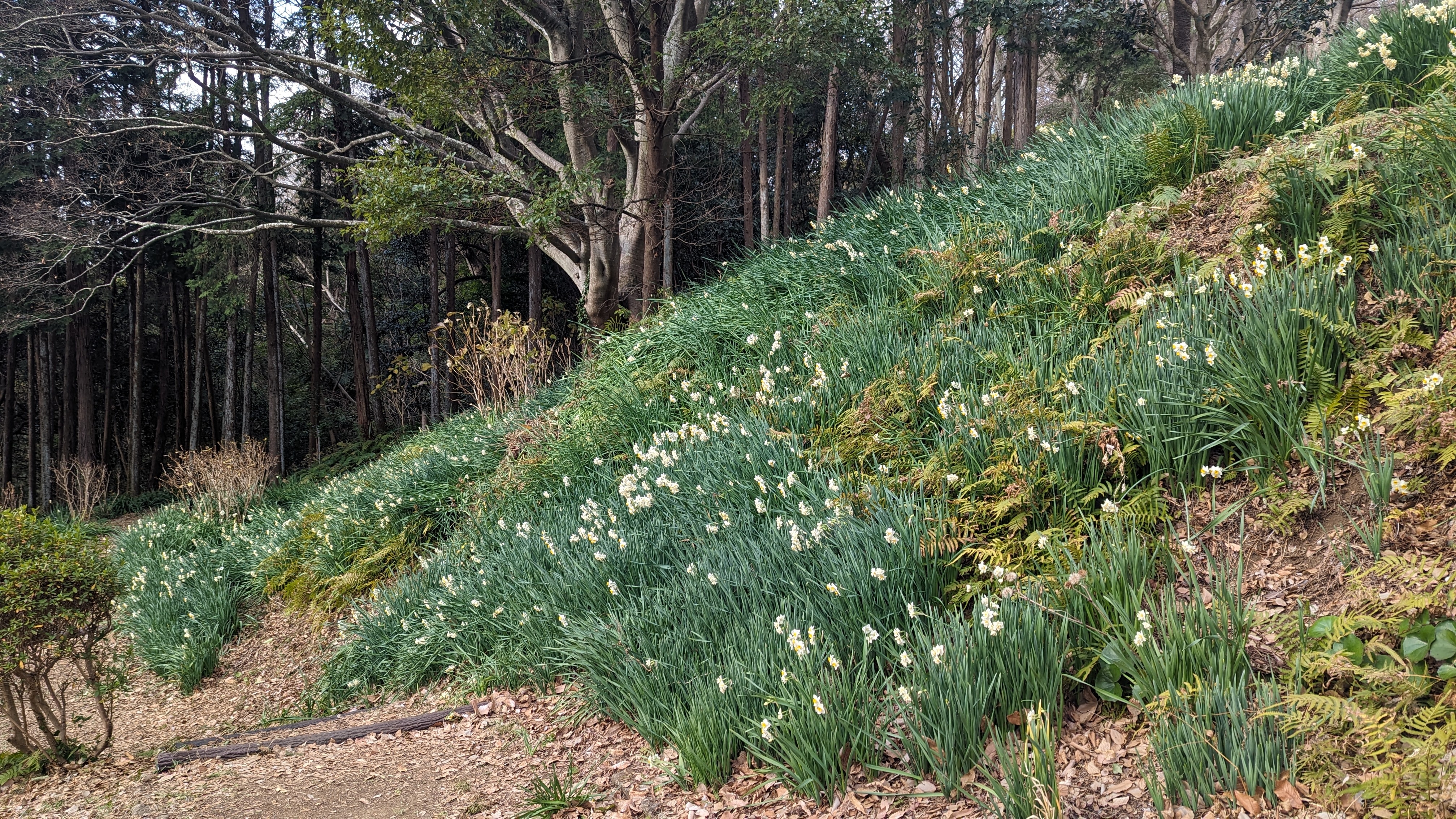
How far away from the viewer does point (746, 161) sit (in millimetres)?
13961

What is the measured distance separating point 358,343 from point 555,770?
16385 millimetres

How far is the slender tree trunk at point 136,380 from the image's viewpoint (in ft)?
63.3

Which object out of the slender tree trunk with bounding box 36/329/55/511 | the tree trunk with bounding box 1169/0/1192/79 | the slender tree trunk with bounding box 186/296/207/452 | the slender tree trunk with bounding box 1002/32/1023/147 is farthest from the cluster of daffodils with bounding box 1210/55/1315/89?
the slender tree trunk with bounding box 36/329/55/511

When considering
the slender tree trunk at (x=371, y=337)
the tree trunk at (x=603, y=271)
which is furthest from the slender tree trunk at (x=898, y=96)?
the slender tree trunk at (x=371, y=337)

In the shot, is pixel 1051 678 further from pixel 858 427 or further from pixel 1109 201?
pixel 1109 201

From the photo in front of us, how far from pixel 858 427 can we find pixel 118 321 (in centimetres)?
2516

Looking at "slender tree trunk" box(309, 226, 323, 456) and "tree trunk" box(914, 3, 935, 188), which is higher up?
"tree trunk" box(914, 3, 935, 188)

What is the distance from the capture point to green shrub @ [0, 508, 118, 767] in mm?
4547

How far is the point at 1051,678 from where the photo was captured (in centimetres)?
269

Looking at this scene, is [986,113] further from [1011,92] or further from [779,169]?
[779,169]

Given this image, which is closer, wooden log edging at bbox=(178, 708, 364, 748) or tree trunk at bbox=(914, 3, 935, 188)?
wooden log edging at bbox=(178, 708, 364, 748)

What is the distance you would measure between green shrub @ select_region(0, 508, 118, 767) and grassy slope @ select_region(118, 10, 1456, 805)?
151 cm

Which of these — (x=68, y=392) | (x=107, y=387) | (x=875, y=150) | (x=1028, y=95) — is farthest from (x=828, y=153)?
(x=107, y=387)

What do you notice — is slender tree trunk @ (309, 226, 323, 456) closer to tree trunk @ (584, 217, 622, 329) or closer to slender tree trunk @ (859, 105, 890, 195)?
tree trunk @ (584, 217, 622, 329)
